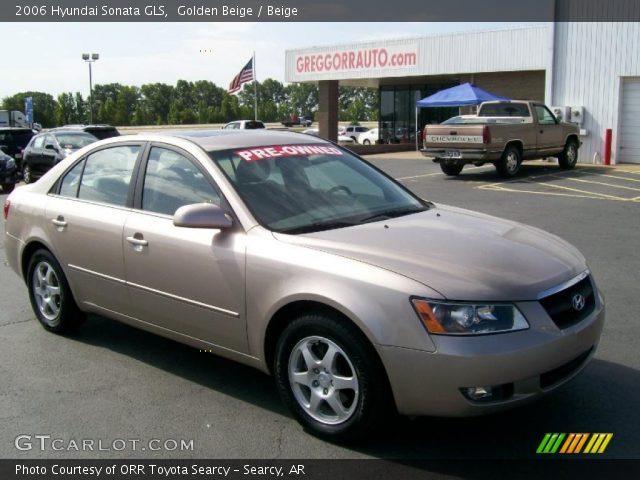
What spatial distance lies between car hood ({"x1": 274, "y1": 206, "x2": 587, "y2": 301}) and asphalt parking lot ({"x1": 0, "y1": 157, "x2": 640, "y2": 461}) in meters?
0.86

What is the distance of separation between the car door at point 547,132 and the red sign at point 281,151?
1450 cm

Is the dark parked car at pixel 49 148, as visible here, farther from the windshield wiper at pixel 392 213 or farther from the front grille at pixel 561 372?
the front grille at pixel 561 372

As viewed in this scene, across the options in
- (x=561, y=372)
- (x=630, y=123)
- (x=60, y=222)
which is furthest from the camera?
(x=630, y=123)

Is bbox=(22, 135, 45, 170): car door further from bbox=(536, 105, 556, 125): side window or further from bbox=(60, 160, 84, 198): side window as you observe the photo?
bbox=(60, 160, 84, 198): side window

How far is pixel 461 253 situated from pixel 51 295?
11.4 feet

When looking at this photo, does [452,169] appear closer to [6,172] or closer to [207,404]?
[6,172]

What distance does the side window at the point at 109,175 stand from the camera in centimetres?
494

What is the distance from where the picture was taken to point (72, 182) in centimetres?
547

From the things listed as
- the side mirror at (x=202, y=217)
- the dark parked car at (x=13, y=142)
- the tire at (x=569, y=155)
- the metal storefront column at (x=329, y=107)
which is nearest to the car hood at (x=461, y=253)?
the side mirror at (x=202, y=217)

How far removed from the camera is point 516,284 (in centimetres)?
344

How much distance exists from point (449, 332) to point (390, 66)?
88.1 ft

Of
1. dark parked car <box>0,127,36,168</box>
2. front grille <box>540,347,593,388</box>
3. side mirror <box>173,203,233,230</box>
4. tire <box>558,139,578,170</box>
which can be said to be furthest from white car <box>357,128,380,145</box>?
front grille <box>540,347,593,388</box>

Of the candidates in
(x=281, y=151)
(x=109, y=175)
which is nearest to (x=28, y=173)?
(x=109, y=175)

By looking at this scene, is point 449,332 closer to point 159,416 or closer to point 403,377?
point 403,377
